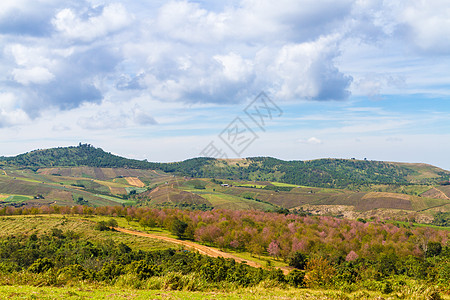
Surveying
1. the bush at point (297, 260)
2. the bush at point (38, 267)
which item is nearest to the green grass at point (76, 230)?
the bush at point (297, 260)

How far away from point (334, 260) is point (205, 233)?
47.2 meters

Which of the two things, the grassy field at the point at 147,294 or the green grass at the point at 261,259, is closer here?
the grassy field at the point at 147,294

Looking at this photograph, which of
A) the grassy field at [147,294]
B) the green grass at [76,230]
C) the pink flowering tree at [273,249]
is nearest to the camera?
the grassy field at [147,294]

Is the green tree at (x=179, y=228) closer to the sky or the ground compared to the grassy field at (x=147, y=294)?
closer to the ground

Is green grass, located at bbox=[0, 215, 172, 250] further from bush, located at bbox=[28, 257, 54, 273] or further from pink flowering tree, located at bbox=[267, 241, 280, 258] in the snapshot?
bush, located at bbox=[28, 257, 54, 273]

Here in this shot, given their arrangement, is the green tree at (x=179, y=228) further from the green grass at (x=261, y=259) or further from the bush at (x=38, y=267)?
the bush at (x=38, y=267)

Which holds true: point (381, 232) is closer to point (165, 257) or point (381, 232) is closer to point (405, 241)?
point (405, 241)

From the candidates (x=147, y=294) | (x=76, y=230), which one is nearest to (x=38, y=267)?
(x=147, y=294)

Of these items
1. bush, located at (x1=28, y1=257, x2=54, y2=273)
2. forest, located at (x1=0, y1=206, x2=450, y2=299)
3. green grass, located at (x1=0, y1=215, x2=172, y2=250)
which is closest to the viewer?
bush, located at (x1=28, y1=257, x2=54, y2=273)

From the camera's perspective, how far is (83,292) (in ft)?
82.5

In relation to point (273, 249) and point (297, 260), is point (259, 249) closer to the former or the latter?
point (273, 249)

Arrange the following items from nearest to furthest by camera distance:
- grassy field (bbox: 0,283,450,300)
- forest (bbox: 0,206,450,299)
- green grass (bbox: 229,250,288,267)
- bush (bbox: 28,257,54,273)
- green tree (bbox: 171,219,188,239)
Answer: grassy field (bbox: 0,283,450,300) < bush (bbox: 28,257,54,273) < forest (bbox: 0,206,450,299) < green grass (bbox: 229,250,288,267) < green tree (bbox: 171,219,188,239)

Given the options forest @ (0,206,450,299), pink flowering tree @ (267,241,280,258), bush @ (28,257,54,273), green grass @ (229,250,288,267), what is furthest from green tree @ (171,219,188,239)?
bush @ (28,257,54,273)

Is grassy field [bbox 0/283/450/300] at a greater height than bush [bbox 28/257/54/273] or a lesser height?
greater
